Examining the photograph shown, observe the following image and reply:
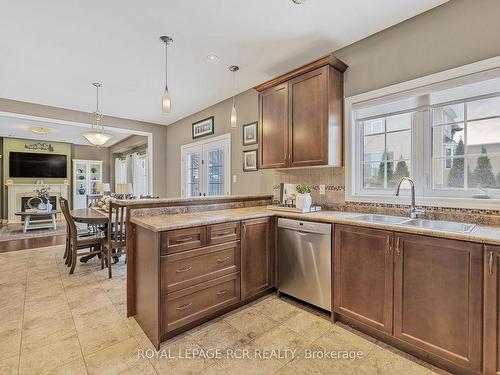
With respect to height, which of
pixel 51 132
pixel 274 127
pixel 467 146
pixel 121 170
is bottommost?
pixel 467 146

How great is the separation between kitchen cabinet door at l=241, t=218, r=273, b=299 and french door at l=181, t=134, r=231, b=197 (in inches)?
74.3

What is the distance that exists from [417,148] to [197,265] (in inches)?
87.2

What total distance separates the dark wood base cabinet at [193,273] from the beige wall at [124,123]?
3910 mm

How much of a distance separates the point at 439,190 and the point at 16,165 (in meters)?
10.4

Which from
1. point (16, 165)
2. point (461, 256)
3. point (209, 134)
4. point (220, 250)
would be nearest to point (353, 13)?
point (461, 256)

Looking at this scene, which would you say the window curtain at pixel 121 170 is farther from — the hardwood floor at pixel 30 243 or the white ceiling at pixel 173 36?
the white ceiling at pixel 173 36

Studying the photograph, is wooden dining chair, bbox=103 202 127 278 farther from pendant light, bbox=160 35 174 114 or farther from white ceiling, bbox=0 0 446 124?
white ceiling, bbox=0 0 446 124

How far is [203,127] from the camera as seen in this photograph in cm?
494

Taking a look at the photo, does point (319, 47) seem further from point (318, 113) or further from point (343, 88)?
point (318, 113)

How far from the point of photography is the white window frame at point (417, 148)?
1.97 meters

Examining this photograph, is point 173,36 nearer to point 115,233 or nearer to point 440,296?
point 115,233

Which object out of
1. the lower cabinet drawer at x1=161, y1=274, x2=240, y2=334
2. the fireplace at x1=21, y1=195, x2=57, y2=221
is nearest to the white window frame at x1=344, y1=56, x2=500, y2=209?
the lower cabinet drawer at x1=161, y1=274, x2=240, y2=334

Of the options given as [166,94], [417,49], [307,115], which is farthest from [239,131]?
[417,49]

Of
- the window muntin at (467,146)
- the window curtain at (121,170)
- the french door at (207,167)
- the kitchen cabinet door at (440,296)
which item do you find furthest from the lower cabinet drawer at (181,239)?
the window curtain at (121,170)
